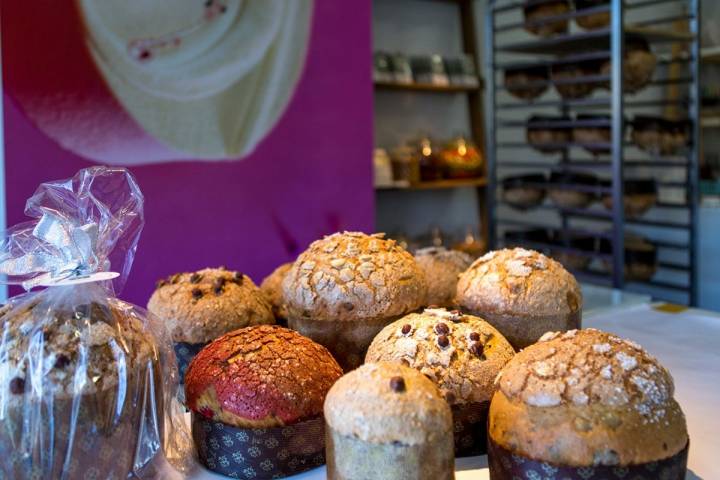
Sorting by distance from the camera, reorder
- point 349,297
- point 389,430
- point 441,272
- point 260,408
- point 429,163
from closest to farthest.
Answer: point 389,430 < point 260,408 < point 349,297 < point 441,272 < point 429,163

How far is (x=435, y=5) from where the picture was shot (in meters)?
4.52

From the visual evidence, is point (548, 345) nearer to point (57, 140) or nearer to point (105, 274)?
point (105, 274)

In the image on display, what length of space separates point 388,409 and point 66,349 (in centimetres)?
40

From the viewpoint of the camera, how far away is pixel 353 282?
3.99 feet

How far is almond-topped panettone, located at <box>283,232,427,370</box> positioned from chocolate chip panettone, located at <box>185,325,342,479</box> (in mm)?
173

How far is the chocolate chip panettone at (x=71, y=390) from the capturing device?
86cm

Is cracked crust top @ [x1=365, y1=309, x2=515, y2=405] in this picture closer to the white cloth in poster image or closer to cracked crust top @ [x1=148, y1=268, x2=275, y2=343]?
cracked crust top @ [x1=148, y1=268, x2=275, y2=343]

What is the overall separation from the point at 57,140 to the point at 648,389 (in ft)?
7.54

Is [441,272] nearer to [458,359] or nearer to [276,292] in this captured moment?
[276,292]

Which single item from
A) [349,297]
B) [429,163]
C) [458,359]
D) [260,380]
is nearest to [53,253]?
[260,380]

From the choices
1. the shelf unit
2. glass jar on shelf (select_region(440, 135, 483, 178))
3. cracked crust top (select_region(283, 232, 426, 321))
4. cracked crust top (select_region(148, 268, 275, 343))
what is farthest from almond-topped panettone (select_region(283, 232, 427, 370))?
the shelf unit

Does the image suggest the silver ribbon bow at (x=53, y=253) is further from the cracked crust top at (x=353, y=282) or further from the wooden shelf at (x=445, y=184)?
the wooden shelf at (x=445, y=184)

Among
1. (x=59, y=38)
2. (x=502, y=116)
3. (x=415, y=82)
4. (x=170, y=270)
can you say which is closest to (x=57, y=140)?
(x=59, y=38)

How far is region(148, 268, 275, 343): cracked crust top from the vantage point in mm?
1285
